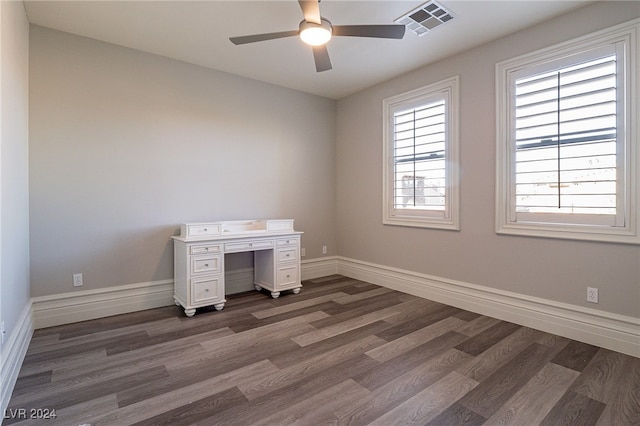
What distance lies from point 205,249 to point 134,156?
1.27 meters

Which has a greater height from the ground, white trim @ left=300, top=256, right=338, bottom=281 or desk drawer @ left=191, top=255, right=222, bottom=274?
desk drawer @ left=191, top=255, right=222, bottom=274

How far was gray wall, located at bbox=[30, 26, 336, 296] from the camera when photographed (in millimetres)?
3051

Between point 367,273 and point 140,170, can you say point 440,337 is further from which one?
point 140,170

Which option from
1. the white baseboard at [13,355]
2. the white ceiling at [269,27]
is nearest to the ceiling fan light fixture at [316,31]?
the white ceiling at [269,27]

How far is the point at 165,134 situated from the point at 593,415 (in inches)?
169

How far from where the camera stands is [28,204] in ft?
9.56

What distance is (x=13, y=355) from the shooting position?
84.0 inches

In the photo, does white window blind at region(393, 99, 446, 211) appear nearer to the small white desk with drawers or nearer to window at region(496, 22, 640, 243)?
window at region(496, 22, 640, 243)

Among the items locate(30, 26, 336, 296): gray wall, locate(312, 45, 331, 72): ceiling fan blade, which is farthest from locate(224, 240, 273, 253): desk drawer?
locate(312, 45, 331, 72): ceiling fan blade

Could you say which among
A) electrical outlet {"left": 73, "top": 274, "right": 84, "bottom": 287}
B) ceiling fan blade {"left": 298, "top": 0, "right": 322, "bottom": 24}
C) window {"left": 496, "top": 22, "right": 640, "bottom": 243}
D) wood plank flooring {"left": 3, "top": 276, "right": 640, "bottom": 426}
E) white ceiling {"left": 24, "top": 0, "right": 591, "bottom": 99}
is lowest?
wood plank flooring {"left": 3, "top": 276, "right": 640, "bottom": 426}

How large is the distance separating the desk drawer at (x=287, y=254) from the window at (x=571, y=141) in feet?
7.75

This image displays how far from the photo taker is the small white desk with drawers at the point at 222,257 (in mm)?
3359

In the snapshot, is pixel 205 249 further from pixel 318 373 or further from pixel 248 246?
pixel 318 373

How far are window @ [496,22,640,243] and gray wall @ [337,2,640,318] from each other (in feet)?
0.37
